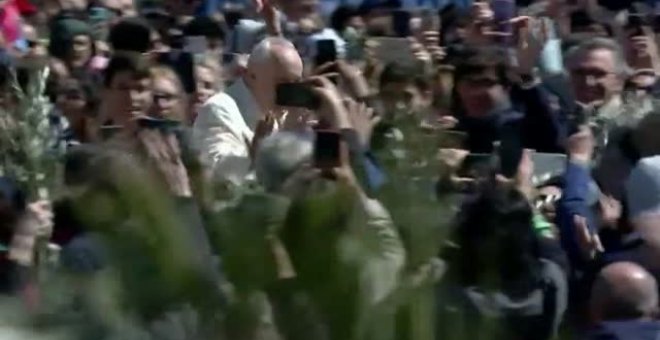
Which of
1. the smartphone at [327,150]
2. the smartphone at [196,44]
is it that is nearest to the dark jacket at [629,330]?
the smartphone at [327,150]

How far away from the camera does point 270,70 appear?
5.91 m

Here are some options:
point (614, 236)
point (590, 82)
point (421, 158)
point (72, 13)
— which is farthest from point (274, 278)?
point (72, 13)

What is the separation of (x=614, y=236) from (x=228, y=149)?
4.12ft

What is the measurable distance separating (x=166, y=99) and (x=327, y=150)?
2573 millimetres

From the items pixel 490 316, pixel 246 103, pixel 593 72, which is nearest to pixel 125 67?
pixel 246 103

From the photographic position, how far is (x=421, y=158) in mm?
2111

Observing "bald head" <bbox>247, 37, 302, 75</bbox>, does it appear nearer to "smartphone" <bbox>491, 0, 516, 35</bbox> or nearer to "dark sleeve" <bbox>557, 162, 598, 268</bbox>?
"dark sleeve" <bbox>557, 162, 598, 268</bbox>

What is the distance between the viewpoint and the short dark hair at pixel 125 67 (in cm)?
565

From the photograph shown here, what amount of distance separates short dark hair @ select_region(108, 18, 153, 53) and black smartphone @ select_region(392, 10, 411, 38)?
1.27 m

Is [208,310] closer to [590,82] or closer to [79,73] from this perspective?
[590,82]

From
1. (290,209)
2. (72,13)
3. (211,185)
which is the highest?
(290,209)

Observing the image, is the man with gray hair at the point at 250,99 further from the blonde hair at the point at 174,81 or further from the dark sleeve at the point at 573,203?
the dark sleeve at the point at 573,203

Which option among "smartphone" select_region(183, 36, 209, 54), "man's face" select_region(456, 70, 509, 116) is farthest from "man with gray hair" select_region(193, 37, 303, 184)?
"smartphone" select_region(183, 36, 209, 54)

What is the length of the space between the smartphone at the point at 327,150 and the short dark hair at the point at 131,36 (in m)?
3.25
